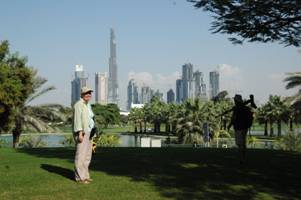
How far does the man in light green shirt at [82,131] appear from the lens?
403 inches

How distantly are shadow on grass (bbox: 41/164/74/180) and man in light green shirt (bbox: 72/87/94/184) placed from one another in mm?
608

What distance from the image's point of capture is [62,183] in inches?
405

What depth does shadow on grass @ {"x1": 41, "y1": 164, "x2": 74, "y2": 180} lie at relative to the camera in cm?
1126

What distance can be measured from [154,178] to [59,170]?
221 centimetres

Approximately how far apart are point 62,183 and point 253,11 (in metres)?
6.40

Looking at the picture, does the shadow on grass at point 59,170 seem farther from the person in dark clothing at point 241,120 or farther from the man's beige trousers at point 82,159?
the person in dark clothing at point 241,120

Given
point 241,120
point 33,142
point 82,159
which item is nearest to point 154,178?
point 82,159

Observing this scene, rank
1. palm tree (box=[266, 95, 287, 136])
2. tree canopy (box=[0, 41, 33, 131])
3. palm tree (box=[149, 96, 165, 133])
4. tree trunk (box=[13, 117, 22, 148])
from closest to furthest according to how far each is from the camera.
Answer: tree canopy (box=[0, 41, 33, 131]) → tree trunk (box=[13, 117, 22, 148]) → palm tree (box=[266, 95, 287, 136]) → palm tree (box=[149, 96, 165, 133])

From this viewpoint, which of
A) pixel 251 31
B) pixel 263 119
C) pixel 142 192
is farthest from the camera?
pixel 263 119

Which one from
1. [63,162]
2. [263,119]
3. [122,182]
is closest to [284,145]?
[63,162]

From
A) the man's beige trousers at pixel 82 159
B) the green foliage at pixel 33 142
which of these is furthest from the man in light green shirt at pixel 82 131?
the green foliage at pixel 33 142

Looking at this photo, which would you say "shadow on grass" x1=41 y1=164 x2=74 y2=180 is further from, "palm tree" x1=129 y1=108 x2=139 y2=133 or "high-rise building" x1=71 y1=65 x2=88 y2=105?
"palm tree" x1=129 y1=108 x2=139 y2=133

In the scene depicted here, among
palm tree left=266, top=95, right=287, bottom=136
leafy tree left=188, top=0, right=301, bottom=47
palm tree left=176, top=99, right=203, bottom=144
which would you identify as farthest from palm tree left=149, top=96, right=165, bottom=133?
leafy tree left=188, top=0, right=301, bottom=47

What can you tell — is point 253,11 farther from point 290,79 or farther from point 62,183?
point 290,79
